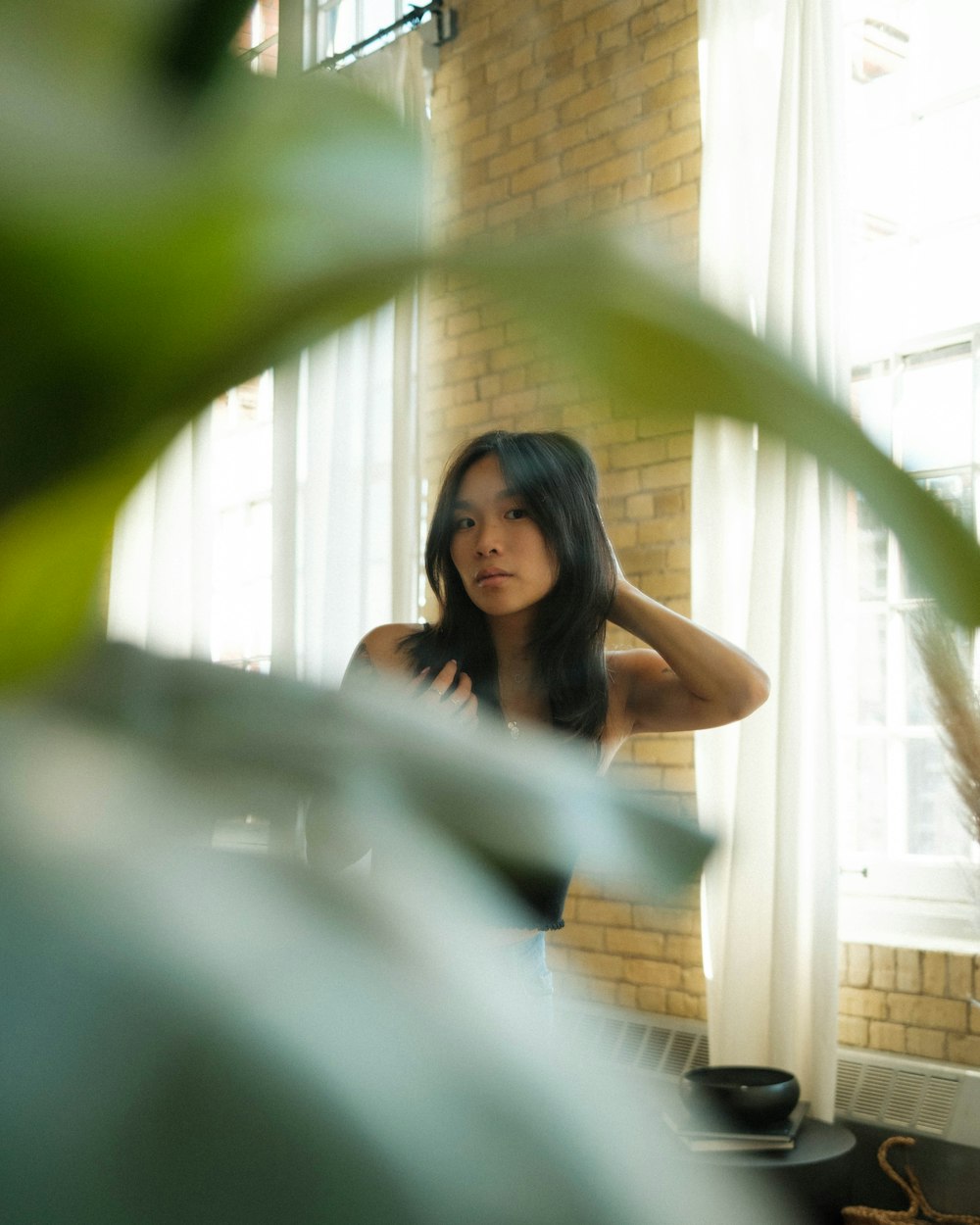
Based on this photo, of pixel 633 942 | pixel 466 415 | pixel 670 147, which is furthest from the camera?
pixel 466 415

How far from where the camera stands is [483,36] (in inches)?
160

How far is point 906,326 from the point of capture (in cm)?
323

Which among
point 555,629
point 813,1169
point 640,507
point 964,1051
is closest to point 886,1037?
point 964,1051

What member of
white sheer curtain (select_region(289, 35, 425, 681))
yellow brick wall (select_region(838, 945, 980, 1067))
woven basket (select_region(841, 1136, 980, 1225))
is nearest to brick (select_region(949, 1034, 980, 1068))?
yellow brick wall (select_region(838, 945, 980, 1067))

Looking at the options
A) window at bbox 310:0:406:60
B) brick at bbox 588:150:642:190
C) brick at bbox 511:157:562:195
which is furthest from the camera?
window at bbox 310:0:406:60

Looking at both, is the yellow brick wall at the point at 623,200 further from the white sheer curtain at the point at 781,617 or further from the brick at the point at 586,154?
the white sheer curtain at the point at 781,617

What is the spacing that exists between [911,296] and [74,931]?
3394 millimetres

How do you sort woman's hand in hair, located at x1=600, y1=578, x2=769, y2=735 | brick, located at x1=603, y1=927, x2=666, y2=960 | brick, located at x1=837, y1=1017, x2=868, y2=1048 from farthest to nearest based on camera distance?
brick, located at x1=603, y1=927, x2=666, y2=960 → brick, located at x1=837, y1=1017, x2=868, y2=1048 → woman's hand in hair, located at x1=600, y1=578, x2=769, y2=735

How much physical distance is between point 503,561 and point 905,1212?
5.46 feet

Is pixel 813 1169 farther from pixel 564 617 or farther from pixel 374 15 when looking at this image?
pixel 374 15

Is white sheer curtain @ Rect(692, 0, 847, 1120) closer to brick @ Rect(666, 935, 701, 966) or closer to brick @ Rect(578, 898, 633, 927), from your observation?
brick @ Rect(666, 935, 701, 966)

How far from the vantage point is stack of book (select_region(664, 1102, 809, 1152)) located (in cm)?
261

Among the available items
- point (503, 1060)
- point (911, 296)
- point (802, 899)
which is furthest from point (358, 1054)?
point (911, 296)

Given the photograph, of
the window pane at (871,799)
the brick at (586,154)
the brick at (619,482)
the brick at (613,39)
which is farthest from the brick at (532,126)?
the window pane at (871,799)
